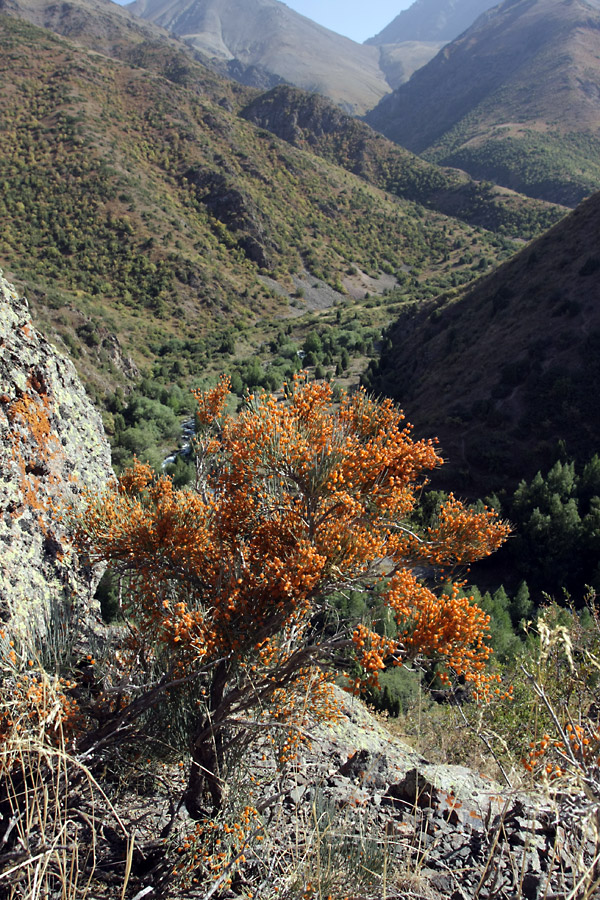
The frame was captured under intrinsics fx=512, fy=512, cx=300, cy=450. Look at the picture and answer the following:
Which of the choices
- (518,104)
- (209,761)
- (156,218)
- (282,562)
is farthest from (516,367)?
(518,104)

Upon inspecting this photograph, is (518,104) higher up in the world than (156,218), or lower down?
higher up

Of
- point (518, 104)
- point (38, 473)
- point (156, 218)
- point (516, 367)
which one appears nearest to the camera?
point (38, 473)

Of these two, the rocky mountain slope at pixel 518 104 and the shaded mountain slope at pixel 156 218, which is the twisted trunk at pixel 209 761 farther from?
the rocky mountain slope at pixel 518 104

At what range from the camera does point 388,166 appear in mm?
87312

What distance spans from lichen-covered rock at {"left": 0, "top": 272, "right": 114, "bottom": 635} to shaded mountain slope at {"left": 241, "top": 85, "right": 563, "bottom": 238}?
73565 millimetres

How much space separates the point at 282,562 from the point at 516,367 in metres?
23.4

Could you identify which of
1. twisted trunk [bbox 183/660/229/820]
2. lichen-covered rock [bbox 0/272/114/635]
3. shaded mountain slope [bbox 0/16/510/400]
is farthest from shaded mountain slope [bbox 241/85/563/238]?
twisted trunk [bbox 183/660/229/820]

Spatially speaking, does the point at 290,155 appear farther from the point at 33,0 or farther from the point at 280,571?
the point at 33,0

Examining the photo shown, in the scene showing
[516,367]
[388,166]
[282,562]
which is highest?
[388,166]

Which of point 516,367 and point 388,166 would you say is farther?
point 388,166

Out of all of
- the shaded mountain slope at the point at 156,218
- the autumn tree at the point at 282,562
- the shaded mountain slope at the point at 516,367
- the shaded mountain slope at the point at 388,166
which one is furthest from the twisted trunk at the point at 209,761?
the shaded mountain slope at the point at 388,166

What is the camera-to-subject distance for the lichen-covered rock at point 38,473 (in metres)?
5.35

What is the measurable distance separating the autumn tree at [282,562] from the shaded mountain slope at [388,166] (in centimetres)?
7445

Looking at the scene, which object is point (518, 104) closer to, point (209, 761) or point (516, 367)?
point (516, 367)
